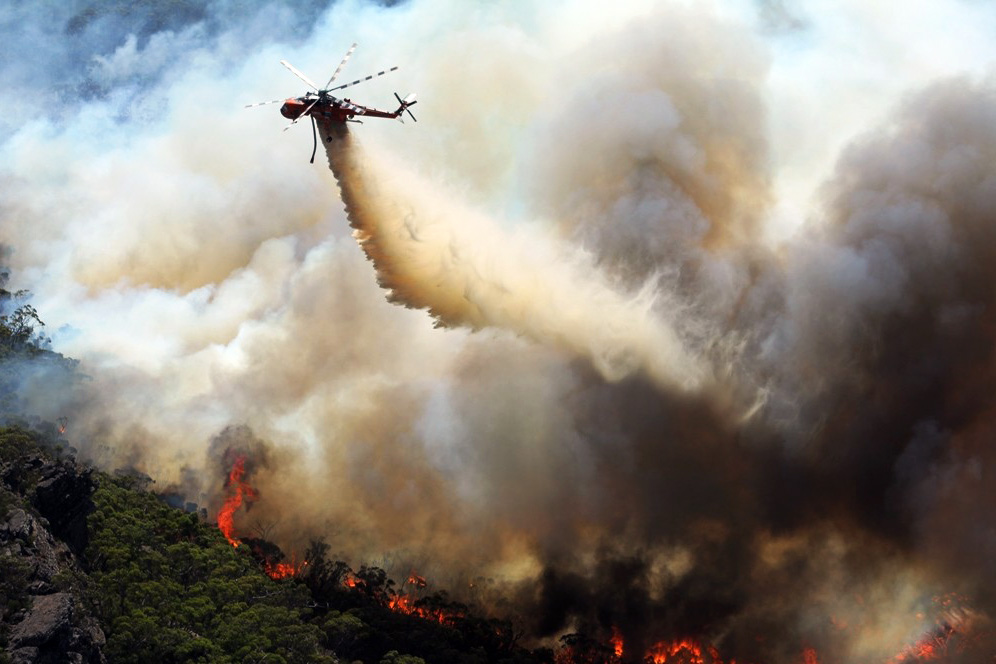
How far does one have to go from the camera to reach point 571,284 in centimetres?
9075

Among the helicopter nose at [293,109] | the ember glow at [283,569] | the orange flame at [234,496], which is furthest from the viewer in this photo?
the orange flame at [234,496]

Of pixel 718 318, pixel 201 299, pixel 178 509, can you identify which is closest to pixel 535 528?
pixel 718 318

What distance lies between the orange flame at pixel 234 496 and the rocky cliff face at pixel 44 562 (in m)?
12.8

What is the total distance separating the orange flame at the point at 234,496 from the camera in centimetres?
9451

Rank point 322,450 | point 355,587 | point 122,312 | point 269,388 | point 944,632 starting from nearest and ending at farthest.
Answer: point 944,632, point 355,587, point 322,450, point 269,388, point 122,312

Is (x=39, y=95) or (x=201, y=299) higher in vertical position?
(x=39, y=95)

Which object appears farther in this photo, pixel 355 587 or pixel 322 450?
pixel 322 450

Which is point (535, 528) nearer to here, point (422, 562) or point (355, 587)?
point (422, 562)

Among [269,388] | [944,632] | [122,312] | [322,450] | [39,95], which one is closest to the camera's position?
[944,632]

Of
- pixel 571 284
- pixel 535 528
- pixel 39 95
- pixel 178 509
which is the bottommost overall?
pixel 178 509

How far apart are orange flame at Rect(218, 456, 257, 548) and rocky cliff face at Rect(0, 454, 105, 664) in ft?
42.0

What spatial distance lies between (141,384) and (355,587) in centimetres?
2999

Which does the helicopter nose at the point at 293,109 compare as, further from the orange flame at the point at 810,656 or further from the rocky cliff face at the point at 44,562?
the orange flame at the point at 810,656

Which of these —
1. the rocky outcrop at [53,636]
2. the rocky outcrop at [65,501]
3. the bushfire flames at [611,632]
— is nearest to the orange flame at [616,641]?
the bushfire flames at [611,632]
